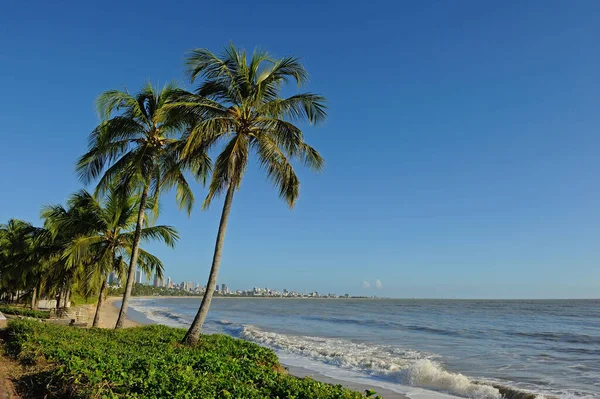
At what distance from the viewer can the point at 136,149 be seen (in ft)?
50.3

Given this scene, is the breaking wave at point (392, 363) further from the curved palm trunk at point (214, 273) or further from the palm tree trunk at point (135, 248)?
the palm tree trunk at point (135, 248)

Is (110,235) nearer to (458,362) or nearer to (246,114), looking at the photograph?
(246,114)

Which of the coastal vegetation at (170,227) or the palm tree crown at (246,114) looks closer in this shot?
the coastal vegetation at (170,227)

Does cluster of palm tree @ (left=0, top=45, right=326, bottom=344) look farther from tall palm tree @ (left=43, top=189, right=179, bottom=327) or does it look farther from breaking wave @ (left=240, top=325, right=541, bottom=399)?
breaking wave @ (left=240, top=325, right=541, bottom=399)

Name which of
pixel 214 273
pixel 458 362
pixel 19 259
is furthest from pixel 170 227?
pixel 19 259

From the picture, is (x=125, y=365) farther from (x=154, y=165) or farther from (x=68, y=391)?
(x=154, y=165)

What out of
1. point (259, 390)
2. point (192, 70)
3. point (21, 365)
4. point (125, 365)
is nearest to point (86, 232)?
point (192, 70)

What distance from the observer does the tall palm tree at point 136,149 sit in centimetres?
1481

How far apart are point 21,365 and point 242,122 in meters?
7.69

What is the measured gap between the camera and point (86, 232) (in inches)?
781

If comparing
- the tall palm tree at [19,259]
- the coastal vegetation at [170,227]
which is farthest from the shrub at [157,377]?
Answer: the tall palm tree at [19,259]

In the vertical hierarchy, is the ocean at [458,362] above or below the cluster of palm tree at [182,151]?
below

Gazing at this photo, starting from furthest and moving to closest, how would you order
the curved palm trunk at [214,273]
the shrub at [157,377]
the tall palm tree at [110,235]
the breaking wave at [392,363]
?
the tall palm tree at [110,235]
the breaking wave at [392,363]
the curved palm trunk at [214,273]
the shrub at [157,377]

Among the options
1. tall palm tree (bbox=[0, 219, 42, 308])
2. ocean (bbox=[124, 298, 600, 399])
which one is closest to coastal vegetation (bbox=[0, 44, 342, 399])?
ocean (bbox=[124, 298, 600, 399])
